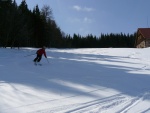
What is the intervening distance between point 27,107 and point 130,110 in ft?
10.7

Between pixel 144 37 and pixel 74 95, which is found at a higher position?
pixel 144 37

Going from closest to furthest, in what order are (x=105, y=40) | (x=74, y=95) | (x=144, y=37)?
(x=74, y=95) < (x=144, y=37) < (x=105, y=40)

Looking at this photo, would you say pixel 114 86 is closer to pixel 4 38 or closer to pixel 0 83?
pixel 0 83

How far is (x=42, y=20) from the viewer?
71500mm

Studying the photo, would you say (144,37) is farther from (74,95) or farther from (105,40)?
(105,40)

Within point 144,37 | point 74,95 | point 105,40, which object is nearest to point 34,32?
point 144,37

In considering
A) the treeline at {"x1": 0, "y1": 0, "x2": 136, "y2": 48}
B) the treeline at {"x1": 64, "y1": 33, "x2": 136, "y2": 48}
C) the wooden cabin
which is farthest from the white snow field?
the treeline at {"x1": 64, "y1": 33, "x2": 136, "y2": 48}

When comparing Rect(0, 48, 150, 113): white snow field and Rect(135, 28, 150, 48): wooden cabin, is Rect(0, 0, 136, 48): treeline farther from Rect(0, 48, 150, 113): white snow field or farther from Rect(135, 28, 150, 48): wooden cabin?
Rect(0, 48, 150, 113): white snow field

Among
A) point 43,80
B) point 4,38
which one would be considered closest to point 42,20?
point 4,38

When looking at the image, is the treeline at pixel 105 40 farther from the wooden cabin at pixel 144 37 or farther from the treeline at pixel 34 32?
the wooden cabin at pixel 144 37

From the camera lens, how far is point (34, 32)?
69.2 m

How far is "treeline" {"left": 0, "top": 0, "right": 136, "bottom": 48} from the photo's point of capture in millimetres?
43875

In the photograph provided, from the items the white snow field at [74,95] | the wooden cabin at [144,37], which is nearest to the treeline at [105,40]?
the wooden cabin at [144,37]

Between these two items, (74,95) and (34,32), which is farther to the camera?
(34,32)
